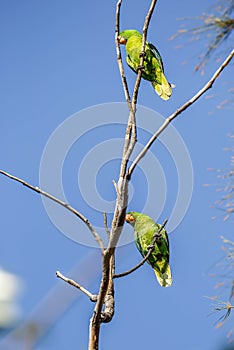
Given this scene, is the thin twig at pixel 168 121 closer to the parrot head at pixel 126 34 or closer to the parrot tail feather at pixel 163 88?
the parrot tail feather at pixel 163 88

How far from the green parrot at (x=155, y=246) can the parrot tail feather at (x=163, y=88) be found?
0.47 meters

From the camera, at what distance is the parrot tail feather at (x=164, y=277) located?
6.18 ft

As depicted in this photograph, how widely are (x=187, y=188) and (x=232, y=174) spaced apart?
30cm

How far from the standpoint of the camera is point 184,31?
82 cm

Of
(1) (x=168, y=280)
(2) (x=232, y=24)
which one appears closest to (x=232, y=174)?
(2) (x=232, y=24)

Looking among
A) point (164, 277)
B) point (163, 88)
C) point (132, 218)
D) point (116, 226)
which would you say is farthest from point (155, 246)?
point (116, 226)

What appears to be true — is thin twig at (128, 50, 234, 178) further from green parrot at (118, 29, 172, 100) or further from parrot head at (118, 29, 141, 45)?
parrot head at (118, 29, 141, 45)

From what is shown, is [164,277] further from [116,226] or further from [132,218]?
[116,226]

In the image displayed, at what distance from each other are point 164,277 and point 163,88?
74 centimetres

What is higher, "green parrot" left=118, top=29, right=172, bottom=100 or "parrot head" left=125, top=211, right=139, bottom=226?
"green parrot" left=118, top=29, right=172, bottom=100

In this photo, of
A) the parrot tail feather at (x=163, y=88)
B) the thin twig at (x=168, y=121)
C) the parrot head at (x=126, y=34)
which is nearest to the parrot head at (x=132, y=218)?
the parrot tail feather at (x=163, y=88)

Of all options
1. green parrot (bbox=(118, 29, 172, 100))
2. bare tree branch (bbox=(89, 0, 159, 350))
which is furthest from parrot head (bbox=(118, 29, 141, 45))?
bare tree branch (bbox=(89, 0, 159, 350))

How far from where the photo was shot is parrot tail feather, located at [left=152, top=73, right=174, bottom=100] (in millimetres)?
2039

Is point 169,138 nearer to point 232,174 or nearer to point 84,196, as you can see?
point 84,196
